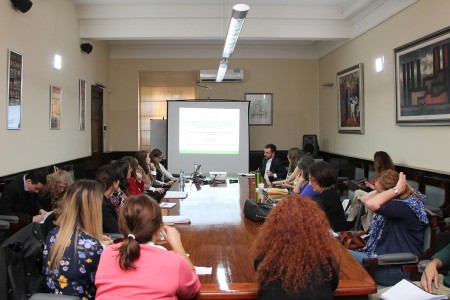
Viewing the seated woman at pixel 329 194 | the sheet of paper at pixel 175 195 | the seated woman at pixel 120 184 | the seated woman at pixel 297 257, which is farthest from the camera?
the sheet of paper at pixel 175 195

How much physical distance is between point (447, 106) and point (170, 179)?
4241mm

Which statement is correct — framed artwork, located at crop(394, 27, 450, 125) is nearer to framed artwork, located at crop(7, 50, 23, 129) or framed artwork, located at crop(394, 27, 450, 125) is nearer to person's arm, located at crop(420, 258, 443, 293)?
person's arm, located at crop(420, 258, 443, 293)

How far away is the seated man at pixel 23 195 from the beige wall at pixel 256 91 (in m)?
5.25

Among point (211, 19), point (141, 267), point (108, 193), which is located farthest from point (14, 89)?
point (141, 267)

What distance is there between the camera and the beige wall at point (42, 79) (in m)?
4.43

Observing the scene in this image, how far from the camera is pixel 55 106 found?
19.2 feet

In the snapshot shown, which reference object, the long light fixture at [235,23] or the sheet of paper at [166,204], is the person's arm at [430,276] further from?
the long light fixture at [235,23]

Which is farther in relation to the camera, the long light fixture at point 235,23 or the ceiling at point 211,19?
the ceiling at point 211,19

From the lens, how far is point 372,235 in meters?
2.73

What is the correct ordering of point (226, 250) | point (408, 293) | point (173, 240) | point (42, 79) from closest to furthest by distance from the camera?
point (173, 240), point (408, 293), point (226, 250), point (42, 79)

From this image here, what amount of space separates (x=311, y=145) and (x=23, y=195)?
231 inches

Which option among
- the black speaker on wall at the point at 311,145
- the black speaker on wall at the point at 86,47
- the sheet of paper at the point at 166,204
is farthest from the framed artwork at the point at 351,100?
the black speaker on wall at the point at 86,47

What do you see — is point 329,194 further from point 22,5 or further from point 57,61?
point 57,61

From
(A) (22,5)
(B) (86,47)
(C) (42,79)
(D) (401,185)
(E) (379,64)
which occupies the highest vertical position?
(B) (86,47)
